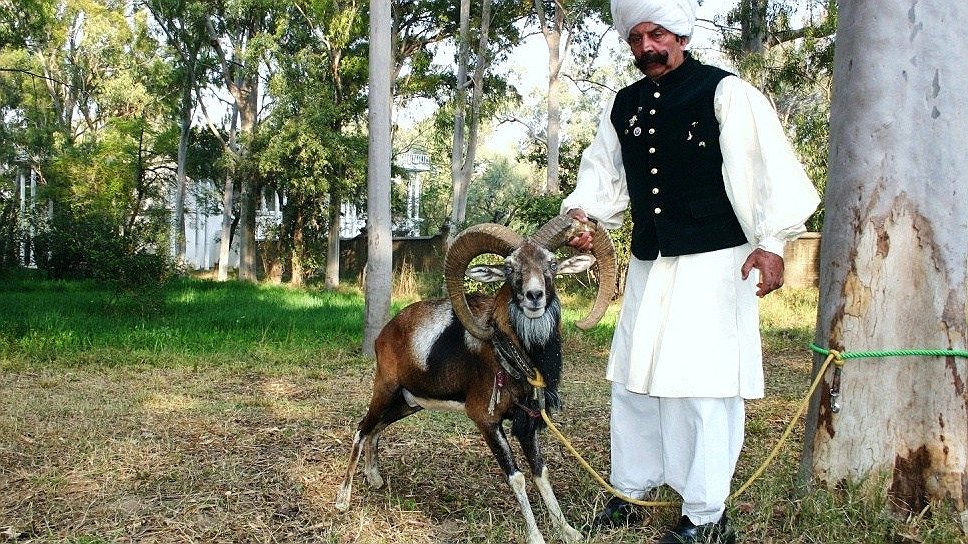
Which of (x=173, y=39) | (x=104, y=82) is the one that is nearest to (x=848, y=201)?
(x=173, y=39)

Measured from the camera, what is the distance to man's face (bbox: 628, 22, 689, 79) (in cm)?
360

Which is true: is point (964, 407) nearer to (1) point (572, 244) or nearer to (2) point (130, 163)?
(1) point (572, 244)

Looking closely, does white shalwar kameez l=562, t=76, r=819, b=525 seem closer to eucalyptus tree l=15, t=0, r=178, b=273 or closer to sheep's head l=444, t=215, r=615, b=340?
sheep's head l=444, t=215, r=615, b=340

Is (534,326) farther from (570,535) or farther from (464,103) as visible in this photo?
(464,103)

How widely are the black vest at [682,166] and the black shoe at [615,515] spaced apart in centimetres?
129

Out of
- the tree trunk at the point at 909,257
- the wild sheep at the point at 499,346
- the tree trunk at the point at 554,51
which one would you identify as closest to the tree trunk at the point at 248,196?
the tree trunk at the point at 554,51

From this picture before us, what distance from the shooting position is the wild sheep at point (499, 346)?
3.98 m

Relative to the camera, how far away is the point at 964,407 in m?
3.71

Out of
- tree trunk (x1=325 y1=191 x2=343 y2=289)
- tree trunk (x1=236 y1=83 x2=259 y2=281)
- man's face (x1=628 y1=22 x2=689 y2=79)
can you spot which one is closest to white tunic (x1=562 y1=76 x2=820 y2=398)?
man's face (x1=628 y1=22 x2=689 y2=79)

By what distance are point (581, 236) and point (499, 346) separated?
2.32 feet

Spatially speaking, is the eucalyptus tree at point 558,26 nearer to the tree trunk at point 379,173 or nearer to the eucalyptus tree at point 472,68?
the eucalyptus tree at point 472,68

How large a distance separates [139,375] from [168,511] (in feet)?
15.9

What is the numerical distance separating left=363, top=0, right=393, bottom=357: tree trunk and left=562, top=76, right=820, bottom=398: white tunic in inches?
246

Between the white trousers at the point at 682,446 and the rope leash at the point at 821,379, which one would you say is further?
the rope leash at the point at 821,379
